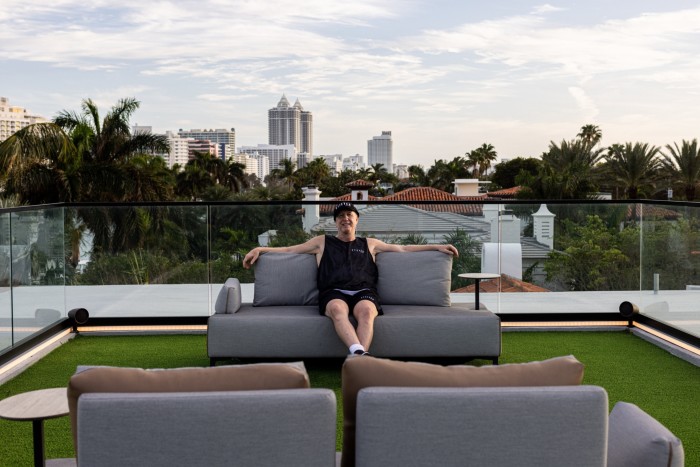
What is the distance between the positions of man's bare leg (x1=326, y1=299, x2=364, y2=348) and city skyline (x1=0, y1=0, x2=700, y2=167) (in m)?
18.6

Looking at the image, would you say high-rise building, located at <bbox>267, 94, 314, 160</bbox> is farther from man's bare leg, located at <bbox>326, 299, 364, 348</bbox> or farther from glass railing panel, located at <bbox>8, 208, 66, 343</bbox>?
man's bare leg, located at <bbox>326, 299, 364, 348</bbox>

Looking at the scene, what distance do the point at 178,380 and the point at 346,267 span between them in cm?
367

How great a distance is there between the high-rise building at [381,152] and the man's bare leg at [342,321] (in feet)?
201

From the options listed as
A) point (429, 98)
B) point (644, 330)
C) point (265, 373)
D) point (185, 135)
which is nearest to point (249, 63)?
point (429, 98)

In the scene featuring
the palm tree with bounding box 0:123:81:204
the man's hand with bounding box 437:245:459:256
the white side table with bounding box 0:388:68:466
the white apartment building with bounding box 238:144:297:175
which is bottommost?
the white side table with bounding box 0:388:68:466

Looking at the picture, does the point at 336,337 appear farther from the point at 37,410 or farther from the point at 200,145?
the point at 200,145

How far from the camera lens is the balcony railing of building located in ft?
25.1

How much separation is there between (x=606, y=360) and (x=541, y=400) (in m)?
4.30

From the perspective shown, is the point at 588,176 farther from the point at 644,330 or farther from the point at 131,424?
the point at 131,424

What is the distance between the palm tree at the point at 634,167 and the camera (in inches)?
1468

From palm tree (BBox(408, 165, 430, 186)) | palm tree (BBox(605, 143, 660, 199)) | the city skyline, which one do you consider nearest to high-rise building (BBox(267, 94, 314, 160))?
palm tree (BBox(408, 165, 430, 186))

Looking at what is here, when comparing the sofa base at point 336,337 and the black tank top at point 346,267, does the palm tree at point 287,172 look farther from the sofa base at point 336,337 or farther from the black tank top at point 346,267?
the sofa base at point 336,337

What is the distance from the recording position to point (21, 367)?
6.04 m

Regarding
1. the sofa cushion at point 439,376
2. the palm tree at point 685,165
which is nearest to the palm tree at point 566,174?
the palm tree at point 685,165
